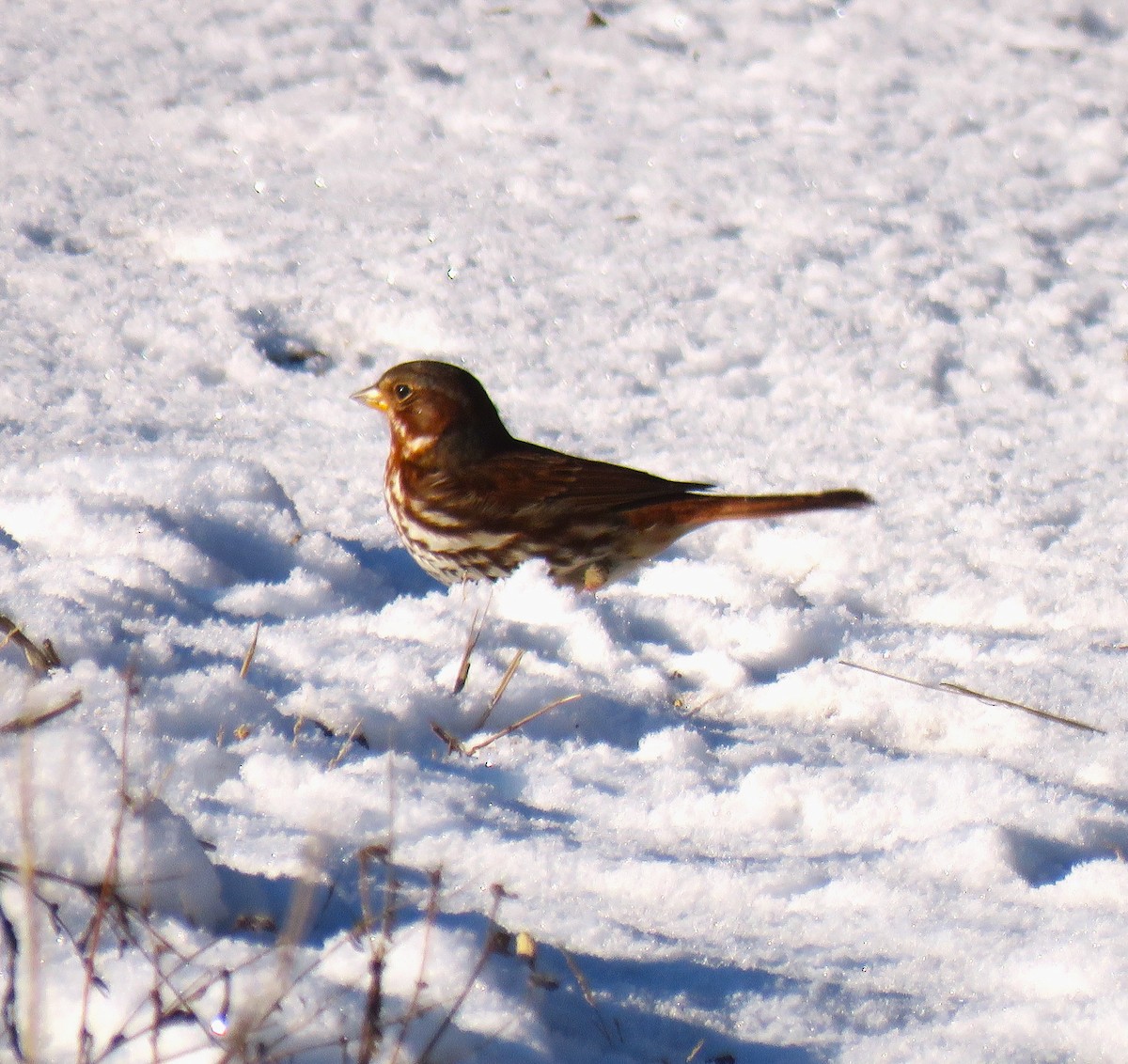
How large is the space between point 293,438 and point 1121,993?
11.9 feet

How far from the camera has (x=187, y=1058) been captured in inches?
68.7

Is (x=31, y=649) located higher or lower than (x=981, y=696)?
higher

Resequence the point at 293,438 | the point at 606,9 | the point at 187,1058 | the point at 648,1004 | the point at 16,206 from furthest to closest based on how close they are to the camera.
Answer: the point at 606,9, the point at 16,206, the point at 293,438, the point at 648,1004, the point at 187,1058

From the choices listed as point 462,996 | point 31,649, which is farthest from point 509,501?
point 462,996

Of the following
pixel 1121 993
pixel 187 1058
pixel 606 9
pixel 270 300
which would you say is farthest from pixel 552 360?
pixel 187 1058

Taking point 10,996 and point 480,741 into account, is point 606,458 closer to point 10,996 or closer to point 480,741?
point 480,741

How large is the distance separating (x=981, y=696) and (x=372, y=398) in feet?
7.53

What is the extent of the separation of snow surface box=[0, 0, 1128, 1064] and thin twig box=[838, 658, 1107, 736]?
4cm

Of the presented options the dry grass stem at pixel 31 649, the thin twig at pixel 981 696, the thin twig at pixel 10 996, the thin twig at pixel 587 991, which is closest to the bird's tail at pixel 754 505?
the thin twig at pixel 981 696

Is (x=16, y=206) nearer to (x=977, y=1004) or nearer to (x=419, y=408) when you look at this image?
(x=419, y=408)

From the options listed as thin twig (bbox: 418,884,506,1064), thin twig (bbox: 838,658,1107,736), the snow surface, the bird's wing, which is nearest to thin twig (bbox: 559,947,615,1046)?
the snow surface

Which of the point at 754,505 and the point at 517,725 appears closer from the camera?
the point at 517,725

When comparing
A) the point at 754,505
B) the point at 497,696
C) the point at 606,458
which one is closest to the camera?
the point at 497,696

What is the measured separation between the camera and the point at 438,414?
16.1ft
